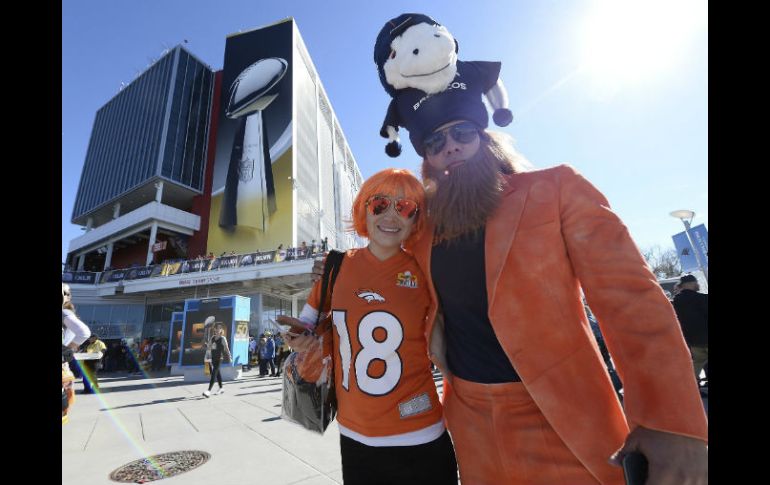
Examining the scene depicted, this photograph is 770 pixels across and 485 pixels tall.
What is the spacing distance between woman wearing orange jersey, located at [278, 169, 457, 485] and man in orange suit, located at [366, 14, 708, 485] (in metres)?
0.19

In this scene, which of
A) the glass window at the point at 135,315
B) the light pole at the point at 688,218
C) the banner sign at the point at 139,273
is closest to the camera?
the light pole at the point at 688,218

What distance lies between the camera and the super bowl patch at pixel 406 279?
1.79m

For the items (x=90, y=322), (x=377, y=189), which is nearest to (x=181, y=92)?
(x=90, y=322)

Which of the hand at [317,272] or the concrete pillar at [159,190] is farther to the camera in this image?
the concrete pillar at [159,190]

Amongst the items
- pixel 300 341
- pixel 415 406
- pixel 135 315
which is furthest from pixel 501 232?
pixel 135 315

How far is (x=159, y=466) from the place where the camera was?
3.79 meters

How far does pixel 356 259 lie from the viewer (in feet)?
6.59

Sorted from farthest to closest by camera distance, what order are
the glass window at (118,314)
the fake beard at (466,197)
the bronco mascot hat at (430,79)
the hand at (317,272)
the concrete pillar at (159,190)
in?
the concrete pillar at (159,190) < the glass window at (118,314) < the hand at (317,272) < the bronco mascot hat at (430,79) < the fake beard at (466,197)

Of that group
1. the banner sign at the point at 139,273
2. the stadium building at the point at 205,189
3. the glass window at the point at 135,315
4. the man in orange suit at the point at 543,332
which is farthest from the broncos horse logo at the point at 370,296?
the glass window at the point at 135,315

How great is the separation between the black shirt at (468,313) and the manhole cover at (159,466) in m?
3.66

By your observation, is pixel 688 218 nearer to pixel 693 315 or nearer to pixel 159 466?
pixel 693 315

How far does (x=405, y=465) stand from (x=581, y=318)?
946 millimetres

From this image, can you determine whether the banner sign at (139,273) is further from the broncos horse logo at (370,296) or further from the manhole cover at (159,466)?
the broncos horse logo at (370,296)
